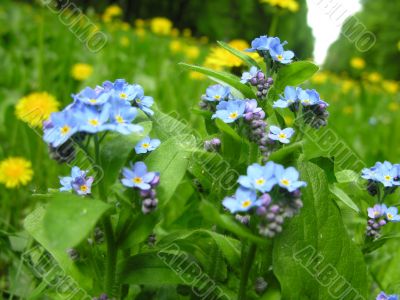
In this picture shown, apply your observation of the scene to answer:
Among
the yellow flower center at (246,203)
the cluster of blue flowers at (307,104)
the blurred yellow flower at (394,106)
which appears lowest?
the yellow flower center at (246,203)

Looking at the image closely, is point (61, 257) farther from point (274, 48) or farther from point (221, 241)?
point (274, 48)

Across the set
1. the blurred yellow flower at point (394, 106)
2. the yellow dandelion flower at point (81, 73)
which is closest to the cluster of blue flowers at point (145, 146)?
Answer: the yellow dandelion flower at point (81, 73)

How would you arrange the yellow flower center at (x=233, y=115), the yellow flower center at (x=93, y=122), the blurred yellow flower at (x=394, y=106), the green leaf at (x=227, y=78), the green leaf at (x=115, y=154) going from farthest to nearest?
the blurred yellow flower at (x=394, y=106) → the green leaf at (x=227, y=78) → the yellow flower center at (x=233, y=115) → the green leaf at (x=115, y=154) → the yellow flower center at (x=93, y=122)

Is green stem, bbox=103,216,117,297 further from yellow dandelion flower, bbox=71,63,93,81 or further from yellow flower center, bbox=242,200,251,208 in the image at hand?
yellow dandelion flower, bbox=71,63,93,81

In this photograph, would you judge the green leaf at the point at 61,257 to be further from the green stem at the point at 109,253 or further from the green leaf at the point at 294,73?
the green leaf at the point at 294,73
